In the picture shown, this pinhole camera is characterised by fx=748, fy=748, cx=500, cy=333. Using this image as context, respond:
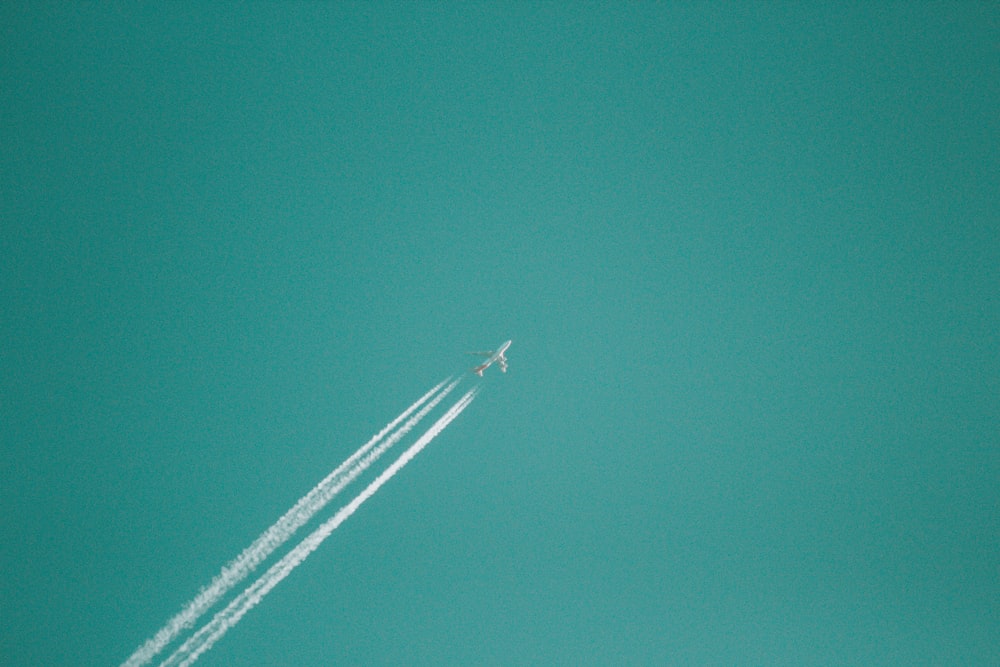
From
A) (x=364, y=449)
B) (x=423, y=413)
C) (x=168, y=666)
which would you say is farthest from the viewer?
(x=423, y=413)

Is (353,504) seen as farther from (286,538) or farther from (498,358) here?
(498,358)

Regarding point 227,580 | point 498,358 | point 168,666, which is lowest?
point 168,666

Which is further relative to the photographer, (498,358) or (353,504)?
(498,358)

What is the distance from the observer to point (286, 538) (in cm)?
3678

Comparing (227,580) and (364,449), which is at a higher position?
(364,449)

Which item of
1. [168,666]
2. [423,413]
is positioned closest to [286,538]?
[168,666]

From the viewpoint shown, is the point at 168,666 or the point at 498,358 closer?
the point at 168,666

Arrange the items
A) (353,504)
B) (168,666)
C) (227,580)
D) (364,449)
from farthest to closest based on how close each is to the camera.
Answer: (364,449) < (353,504) < (227,580) < (168,666)

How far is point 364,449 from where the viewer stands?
141 ft

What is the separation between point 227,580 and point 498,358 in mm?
19042

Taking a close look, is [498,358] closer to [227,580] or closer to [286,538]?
[286,538]

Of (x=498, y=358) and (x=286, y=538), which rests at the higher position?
(x=498, y=358)

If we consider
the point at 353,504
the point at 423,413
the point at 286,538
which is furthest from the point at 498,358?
the point at 286,538

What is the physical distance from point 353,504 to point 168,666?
10.8 meters
